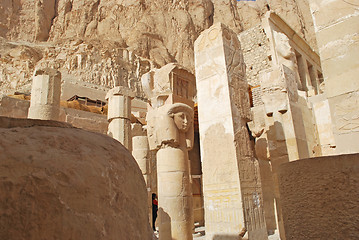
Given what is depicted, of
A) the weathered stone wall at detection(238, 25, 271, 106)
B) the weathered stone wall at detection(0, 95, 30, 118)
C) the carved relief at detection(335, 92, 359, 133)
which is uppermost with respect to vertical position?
the weathered stone wall at detection(238, 25, 271, 106)

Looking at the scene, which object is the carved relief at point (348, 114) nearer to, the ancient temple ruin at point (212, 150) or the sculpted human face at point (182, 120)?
the ancient temple ruin at point (212, 150)

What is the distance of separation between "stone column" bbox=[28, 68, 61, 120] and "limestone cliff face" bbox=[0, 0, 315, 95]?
19623 mm

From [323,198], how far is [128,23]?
111ft

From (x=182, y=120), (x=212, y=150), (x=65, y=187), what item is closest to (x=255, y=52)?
(x=182, y=120)

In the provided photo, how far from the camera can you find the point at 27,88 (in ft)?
70.2

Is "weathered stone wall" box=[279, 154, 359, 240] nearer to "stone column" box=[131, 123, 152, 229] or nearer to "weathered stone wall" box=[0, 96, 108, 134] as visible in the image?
"stone column" box=[131, 123, 152, 229]

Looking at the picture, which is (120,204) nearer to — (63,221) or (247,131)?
(63,221)

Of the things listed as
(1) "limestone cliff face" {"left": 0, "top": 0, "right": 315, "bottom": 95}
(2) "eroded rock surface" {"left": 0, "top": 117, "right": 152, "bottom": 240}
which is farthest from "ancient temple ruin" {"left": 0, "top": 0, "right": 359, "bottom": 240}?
(1) "limestone cliff face" {"left": 0, "top": 0, "right": 315, "bottom": 95}

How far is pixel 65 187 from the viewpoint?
896 mm

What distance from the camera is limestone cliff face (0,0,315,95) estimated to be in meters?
28.3

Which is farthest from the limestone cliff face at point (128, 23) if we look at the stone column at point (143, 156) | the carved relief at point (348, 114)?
the carved relief at point (348, 114)

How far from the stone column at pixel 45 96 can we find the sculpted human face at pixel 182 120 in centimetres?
389

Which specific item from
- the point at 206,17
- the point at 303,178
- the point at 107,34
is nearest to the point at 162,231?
the point at 303,178

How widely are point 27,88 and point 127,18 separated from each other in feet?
52.5
